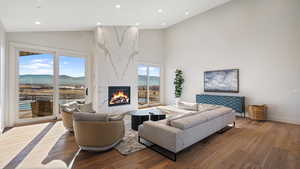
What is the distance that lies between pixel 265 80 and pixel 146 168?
5231 mm

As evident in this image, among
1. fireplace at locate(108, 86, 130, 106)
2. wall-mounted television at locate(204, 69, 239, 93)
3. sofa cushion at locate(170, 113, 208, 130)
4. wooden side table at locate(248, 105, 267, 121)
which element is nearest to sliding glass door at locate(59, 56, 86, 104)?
fireplace at locate(108, 86, 130, 106)

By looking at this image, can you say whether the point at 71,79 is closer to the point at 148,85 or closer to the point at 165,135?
the point at 148,85

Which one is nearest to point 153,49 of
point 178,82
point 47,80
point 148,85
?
point 148,85

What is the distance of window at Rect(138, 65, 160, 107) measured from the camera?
25.0 feet

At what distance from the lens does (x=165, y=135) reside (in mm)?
2412

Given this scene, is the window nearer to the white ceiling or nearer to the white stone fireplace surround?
the white stone fireplace surround

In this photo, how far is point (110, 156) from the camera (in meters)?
2.48

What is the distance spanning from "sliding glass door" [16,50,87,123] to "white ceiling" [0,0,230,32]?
98 cm

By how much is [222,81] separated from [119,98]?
177 inches

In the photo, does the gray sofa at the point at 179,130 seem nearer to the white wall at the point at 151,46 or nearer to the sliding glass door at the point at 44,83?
the sliding glass door at the point at 44,83

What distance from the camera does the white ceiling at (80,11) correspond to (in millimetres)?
3146

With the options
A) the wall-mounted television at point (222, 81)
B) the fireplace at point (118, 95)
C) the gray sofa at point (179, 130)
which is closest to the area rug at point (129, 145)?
the gray sofa at point (179, 130)

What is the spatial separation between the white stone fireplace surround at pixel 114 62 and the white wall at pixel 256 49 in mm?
3043

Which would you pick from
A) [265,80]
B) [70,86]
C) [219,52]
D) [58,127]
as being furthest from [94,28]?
[265,80]
